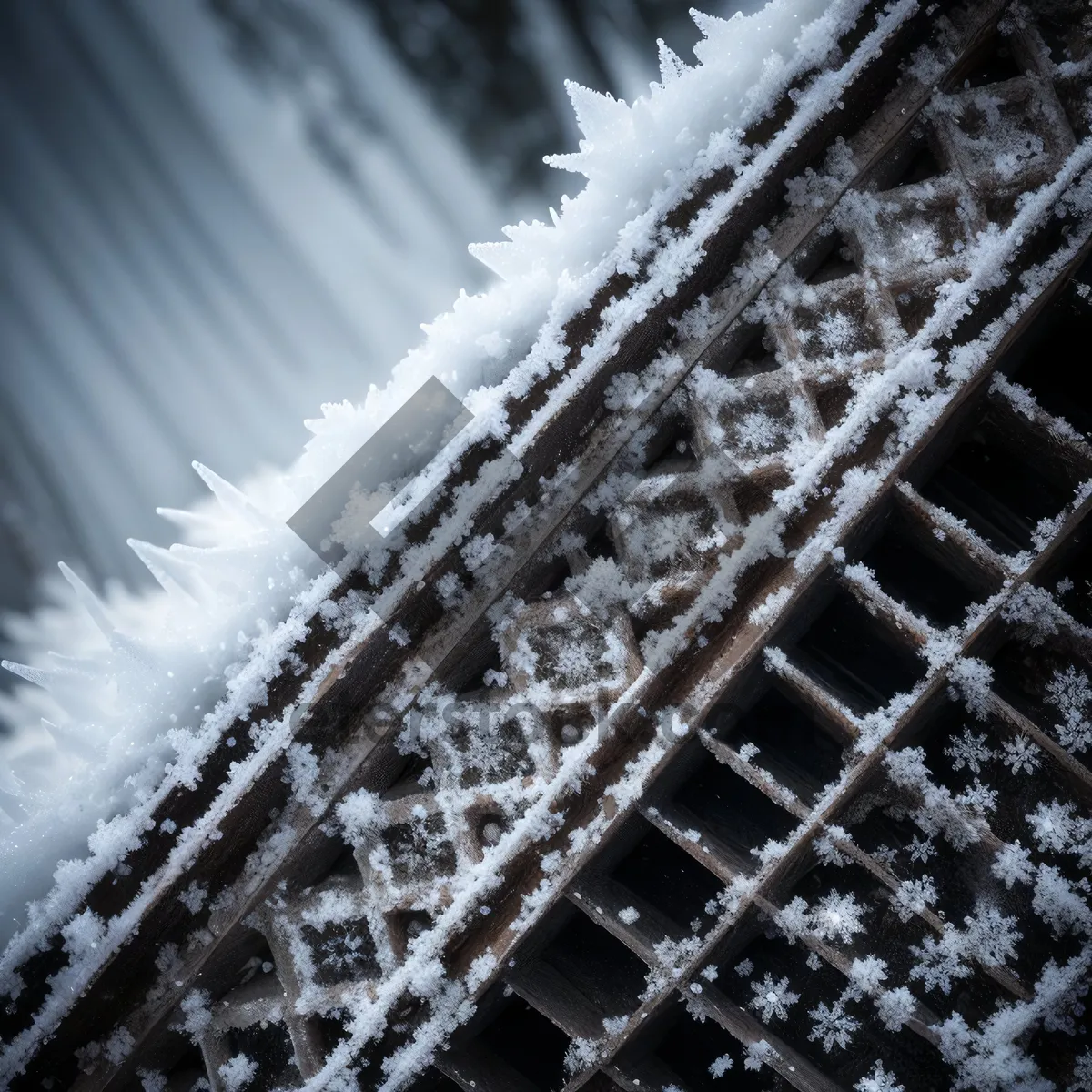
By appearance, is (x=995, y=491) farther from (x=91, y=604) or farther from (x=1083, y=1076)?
(x=91, y=604)

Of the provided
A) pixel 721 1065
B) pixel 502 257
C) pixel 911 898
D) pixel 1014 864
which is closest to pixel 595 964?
pixel 721 1065

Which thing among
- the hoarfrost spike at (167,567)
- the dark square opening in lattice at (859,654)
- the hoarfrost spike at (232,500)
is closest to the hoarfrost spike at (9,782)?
the hoarfrost spike at (167,567)

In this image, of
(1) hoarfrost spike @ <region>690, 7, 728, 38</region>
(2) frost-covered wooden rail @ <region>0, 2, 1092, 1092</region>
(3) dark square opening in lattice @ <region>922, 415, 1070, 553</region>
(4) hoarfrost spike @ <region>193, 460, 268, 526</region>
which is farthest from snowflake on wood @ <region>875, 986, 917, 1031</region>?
(1) hoarfrost spike @ <region>690, 7, 728, 38</region>

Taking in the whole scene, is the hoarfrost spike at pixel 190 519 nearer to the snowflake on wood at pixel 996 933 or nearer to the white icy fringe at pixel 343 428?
the white icy fringe at pixel 343 428

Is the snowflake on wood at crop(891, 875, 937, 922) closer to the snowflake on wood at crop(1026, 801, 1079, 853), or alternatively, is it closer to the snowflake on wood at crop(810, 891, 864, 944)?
the snowflake on wood at crop(810, 891, 864, 944)

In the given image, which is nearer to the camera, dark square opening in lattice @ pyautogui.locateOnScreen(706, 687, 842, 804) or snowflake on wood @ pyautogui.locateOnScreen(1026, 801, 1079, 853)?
snowflake on wood @ pyautogui.locateOnScreen(1026, 801, 1079, 853)

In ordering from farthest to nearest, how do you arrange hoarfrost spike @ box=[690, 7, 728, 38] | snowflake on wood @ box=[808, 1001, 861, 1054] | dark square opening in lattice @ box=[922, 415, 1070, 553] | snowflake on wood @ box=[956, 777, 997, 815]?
dark square opening in lattice @ box=[922, 415, 1070, 553], snowflake on wood @ box=[808, 1001, 861, 1054], snowflake on wood @ box=[956, 777, 997, 815], hoarfrost spike @ box=[690, 7, 728, 38]
